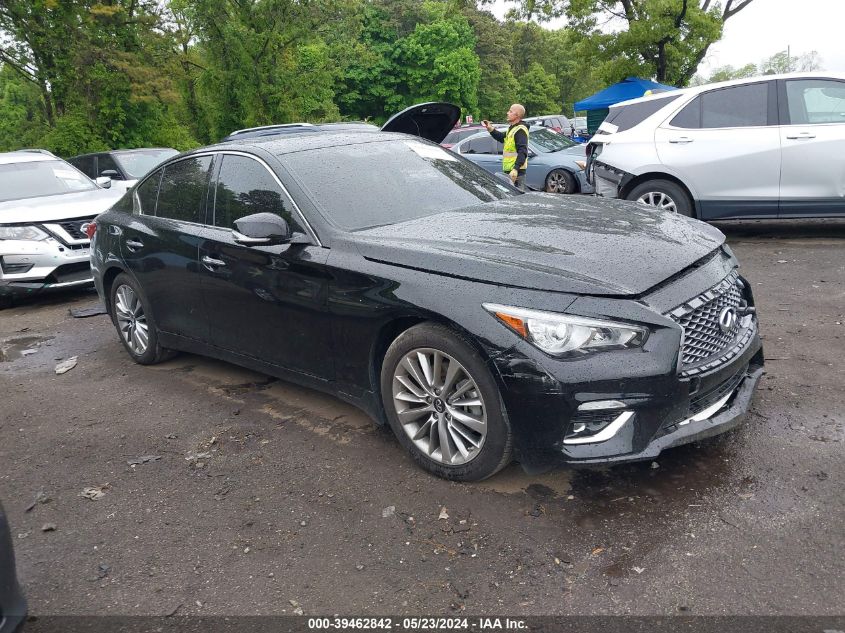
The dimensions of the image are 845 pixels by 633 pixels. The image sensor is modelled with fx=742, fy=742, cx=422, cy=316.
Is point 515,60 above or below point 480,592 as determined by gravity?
above

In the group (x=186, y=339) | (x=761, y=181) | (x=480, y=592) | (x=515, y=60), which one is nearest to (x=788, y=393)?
(x=480, y=592)

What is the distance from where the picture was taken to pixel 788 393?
4242 mm

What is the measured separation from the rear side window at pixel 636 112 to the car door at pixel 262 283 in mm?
5575

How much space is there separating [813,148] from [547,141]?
8.12 meters

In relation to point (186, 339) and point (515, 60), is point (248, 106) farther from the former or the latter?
point (515, 60)

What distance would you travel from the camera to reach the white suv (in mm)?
7645

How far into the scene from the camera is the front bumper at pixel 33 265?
7898 millimetres

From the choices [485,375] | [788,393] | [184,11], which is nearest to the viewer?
[485,375]

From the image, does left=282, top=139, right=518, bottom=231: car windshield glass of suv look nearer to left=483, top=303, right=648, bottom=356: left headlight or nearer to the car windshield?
left=483, top=303, right=648, bottom=356: left headlight

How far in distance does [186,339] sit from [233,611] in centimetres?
263

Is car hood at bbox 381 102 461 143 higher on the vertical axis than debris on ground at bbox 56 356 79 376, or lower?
higher

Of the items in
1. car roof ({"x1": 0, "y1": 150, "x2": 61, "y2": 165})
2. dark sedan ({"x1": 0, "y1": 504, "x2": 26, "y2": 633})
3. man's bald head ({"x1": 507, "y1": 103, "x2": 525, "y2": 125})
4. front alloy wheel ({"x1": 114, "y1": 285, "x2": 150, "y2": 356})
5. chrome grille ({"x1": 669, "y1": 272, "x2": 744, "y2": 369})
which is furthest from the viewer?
man's bald head ({"x1": 507, "y1": 103, "x2": 525, "y2": 125})

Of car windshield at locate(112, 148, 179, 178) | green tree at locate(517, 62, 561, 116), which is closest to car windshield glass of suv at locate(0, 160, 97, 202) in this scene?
car windshield at locate(112, 148, 179, 178)

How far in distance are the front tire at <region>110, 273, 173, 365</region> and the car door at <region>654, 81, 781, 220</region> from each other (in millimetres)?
5767
